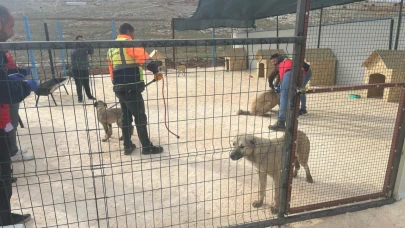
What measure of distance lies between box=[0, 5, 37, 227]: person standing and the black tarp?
175 inches

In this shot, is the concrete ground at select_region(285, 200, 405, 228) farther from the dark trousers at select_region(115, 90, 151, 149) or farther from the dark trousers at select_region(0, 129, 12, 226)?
the dark trousers at select_region(0, 129, 12, 226)

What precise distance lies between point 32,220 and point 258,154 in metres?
2.45

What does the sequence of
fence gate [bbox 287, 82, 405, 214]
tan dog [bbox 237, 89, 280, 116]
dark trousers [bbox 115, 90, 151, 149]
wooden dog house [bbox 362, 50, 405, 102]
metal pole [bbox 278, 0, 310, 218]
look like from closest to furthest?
metal pole [bbox 278, 0, 310, 218] → fence gate [bbox 287, 82, 405, 214] → dark trousers [bbox 115, 90, 151, 149] → tan dog [bbox 237, 89, 280, 116] → wooden dog house [bbox 362, 50, 405, 102]

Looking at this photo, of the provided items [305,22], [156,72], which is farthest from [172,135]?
[305,22]

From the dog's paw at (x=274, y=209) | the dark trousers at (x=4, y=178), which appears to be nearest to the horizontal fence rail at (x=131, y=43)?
the dark trousers at (x=4, y=178)

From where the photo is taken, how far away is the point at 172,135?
5.73 metres

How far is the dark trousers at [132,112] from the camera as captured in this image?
4422mm

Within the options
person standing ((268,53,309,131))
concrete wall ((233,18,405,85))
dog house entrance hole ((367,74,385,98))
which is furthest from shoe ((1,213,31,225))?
dog house entrance hole ((367,74,385,98))

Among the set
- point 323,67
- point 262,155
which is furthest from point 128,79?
point 323,67

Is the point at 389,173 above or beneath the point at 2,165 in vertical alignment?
beneath

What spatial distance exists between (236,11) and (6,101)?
5.82 metres

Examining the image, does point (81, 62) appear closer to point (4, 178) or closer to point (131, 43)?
point (131, 43)

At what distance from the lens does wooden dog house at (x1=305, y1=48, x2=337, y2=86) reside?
941 centimetres

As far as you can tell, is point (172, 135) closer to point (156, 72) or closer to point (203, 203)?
point (156, 72)
